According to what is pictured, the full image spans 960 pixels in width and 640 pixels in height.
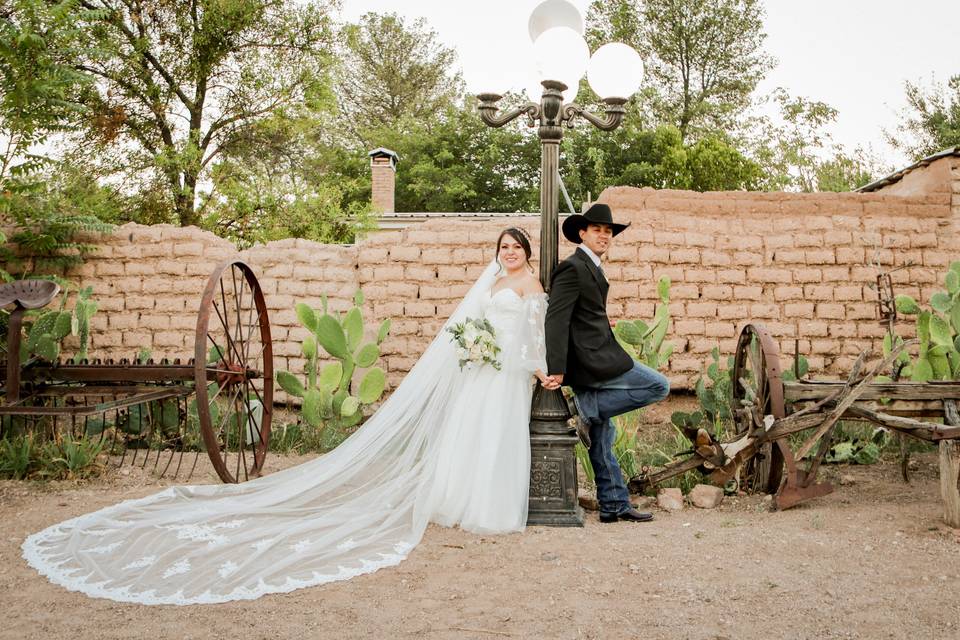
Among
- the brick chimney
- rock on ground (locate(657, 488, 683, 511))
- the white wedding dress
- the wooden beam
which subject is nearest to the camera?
the white wedding dress

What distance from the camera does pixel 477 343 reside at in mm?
4363

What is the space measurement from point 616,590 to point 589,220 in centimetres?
188

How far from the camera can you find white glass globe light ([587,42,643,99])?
14.7ft

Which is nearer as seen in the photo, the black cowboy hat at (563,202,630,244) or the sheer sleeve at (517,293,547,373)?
the black cowboy hat at (563,202,630,244)

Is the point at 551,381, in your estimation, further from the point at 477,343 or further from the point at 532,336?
the point at 477,343

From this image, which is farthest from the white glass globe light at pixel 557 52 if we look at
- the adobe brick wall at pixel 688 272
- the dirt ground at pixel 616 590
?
the adobe brick wall at pixel 688 272

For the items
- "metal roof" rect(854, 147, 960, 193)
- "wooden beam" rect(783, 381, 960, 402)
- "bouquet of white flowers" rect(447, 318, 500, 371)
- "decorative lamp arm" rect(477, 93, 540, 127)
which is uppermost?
"metal roof" rect(854, 147, 960, 193)

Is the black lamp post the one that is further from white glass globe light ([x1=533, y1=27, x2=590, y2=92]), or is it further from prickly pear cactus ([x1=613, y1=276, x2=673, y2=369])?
prickly pear cactus ([x1=613, y1=276, x2=673, y2=369])

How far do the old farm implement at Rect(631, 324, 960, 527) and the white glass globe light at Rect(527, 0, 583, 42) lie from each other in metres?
2.08

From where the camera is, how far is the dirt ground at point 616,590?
2.79 metres

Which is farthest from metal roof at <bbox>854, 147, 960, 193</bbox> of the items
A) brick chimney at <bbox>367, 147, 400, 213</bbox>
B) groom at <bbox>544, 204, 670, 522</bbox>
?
brick chimney at <bbox>367, 147, 400, 213</bbox>

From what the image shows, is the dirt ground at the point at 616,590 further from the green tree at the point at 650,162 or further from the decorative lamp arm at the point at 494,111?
the green tree at the point at 650,162

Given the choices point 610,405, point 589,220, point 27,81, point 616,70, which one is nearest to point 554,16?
point 616,70

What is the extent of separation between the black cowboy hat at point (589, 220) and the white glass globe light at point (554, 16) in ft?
3.21
